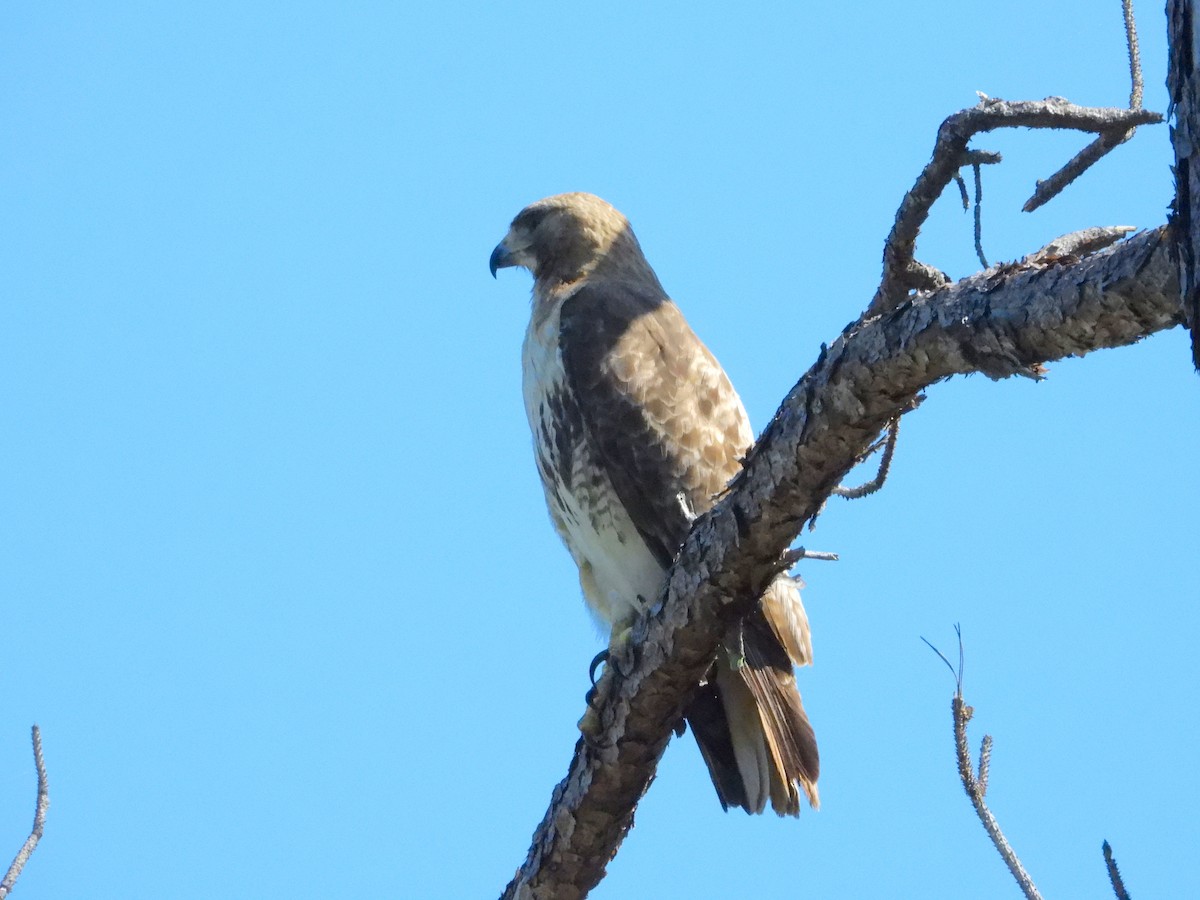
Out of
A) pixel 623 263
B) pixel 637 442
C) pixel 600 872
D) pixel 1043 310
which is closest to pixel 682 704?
pixel 600 872

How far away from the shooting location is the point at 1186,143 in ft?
5.64

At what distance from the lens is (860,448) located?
9.59ft

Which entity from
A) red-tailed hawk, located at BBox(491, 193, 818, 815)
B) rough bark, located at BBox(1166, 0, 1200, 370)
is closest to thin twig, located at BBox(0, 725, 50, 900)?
red-tailed hawk, located at BBox(491, 193, 818, 815)

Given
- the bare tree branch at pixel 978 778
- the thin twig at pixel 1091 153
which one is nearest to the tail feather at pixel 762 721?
the bare tree branch at pixel 978 778

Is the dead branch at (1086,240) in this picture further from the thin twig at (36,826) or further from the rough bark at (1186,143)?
the thin twig at (36,826)

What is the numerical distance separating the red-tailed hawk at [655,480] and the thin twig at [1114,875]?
1667mm

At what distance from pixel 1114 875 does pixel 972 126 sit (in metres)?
1.53

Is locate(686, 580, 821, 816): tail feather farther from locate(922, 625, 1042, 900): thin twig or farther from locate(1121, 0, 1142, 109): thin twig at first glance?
locate(1121, 0, 1142, 109): thin twig

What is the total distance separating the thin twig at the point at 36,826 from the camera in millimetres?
3123

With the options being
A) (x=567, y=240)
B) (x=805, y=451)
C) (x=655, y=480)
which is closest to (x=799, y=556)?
(x=805, y=451)

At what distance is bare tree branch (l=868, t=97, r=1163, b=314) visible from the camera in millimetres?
2787

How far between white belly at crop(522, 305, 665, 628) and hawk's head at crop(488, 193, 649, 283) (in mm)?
606

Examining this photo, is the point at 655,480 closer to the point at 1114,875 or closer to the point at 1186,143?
the point at 1114,875

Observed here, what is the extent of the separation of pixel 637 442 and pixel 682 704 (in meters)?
0.99
